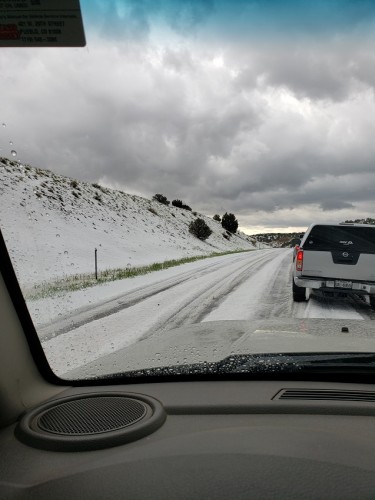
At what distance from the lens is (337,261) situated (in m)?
7.98

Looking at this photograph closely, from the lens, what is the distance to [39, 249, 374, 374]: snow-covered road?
5605mm

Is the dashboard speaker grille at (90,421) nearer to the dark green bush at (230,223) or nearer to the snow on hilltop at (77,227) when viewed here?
the snow on hilltop at (77,227)

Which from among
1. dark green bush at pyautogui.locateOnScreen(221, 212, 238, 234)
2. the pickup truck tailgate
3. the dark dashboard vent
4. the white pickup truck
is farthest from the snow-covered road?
dark green bush at pyautogui.locateOnScreen(221, 212, 238, 234)

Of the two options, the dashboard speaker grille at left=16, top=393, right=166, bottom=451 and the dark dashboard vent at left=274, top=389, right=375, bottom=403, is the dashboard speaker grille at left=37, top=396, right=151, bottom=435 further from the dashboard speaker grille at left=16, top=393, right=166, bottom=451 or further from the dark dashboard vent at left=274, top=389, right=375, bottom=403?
the dark dashboard vent at left=274, top=389, right=375, bottom=403

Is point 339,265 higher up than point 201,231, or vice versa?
point 201,231

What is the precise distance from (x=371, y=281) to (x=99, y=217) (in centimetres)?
3397

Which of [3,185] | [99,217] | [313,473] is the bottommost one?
[313,473]

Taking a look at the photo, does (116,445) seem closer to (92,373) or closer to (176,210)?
(92,373)

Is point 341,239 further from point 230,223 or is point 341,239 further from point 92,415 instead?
point 230,223

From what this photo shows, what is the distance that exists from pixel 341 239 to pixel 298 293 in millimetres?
1287

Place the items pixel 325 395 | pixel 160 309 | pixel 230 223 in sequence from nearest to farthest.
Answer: pixel 325 395, pixel 160 309, pixel 230 223

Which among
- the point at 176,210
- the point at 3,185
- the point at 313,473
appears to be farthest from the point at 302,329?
the point at 176,210

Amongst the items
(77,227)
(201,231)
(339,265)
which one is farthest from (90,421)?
(201,231)

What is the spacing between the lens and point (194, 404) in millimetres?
2451
